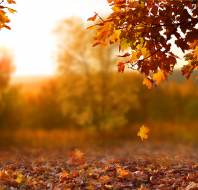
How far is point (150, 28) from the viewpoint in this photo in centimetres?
1130

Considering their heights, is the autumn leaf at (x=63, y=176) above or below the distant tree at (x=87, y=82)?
below

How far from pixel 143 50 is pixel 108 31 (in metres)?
1.19

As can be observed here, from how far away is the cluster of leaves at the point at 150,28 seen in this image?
11.1m

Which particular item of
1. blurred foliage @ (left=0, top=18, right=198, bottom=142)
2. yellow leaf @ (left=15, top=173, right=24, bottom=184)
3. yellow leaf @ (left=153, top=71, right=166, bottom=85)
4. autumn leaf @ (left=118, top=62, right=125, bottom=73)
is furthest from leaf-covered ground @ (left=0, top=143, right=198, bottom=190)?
blurred foliage @ (left=0, top=18, right=198, bottom=142)

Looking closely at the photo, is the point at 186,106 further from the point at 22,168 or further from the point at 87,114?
the point at 22,168

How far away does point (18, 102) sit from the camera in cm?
4328

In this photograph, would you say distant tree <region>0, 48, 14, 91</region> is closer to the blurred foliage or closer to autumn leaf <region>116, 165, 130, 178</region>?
the blurred foliage

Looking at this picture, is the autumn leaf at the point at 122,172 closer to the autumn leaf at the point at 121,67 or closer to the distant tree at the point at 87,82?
the autumn leaf at the point at 121,67

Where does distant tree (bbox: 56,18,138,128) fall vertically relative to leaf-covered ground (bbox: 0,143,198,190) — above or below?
above

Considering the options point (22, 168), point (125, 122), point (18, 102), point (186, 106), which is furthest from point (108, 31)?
point (186, 106)

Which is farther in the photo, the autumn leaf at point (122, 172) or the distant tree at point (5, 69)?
the distant tree at point (5, 69)

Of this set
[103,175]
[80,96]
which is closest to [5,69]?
[80,96]

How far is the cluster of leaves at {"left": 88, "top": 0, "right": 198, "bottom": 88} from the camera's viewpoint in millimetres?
11102

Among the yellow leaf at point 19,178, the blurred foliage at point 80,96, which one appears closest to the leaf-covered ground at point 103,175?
the yellow leaf at point 19,178
